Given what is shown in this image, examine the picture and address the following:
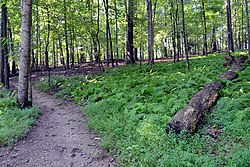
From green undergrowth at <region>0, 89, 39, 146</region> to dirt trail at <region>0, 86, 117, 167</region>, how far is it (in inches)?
8.5

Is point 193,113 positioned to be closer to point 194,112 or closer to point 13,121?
point 194,112

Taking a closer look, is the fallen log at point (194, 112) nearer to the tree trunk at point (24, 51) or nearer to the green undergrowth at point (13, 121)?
the green undergrowth at point (13, 121)

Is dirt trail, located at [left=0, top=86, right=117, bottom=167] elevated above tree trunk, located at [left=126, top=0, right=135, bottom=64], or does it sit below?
below

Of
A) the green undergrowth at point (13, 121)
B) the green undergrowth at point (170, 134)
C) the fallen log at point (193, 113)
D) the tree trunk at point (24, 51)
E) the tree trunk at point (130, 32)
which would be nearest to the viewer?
the green undergrowth at point (170, 134)

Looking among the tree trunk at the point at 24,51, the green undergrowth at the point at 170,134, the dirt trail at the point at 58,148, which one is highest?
the tree trunk at the point at 24,51

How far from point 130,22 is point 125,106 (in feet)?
38.6

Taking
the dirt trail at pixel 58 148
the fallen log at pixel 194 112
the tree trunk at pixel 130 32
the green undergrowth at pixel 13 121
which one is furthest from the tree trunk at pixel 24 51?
the tree trunk at pixel 130 32

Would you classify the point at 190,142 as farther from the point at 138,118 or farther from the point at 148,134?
the point at 138,118

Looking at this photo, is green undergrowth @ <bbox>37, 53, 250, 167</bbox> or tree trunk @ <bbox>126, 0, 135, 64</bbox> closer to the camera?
green undergrowth @ <bbox>37, 53, 250, 167</bbox>

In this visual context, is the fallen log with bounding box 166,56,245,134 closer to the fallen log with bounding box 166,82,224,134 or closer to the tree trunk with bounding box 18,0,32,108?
the fallen log with bounding box 166,82,224,134

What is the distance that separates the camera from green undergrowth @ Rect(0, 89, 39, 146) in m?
5.67

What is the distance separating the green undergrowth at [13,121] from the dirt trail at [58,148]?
0.22 m

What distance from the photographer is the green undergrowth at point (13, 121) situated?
18.6 feet

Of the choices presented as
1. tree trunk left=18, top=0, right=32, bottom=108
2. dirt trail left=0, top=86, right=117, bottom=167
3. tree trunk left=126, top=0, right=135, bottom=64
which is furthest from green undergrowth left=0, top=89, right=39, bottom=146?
tree trunk left=126, top=0, right=135, bottom=64
